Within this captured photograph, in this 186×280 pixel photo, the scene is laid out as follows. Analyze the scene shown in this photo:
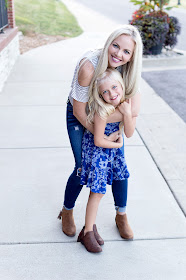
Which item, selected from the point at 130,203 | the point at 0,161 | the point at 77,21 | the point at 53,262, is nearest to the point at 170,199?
the point at 130,203

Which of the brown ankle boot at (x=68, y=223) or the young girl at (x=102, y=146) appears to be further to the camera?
the brown ankle boot at (x=68, y=223)

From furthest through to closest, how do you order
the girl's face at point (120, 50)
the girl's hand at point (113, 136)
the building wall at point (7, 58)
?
1. the building wall at point (7, 58)
2. the girl's hand at point (113, 136)
3. the girl's face at point (120, 50)

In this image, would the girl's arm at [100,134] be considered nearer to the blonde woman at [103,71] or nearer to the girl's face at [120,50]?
the blonde woman at [103,71]

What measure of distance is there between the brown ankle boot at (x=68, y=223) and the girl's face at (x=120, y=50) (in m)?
1.25

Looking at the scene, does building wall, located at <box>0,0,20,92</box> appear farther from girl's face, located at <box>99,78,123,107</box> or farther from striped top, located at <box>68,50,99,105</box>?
girl's face, located at <box>99,78,123,107</box>

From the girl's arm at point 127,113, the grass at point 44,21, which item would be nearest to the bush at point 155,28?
the grass at point 44,21

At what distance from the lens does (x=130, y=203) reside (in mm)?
Result: 3627

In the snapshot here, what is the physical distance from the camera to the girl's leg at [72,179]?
2.91 m

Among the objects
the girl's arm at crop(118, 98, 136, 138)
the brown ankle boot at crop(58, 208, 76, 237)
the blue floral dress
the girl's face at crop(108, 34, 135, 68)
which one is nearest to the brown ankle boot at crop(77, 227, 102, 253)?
the brown ankle boot at crop(58, 208, 76, 237)

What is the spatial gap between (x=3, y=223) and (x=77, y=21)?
17.6 metres

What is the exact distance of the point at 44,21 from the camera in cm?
1861

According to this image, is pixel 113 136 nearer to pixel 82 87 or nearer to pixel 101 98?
pixel 101 98

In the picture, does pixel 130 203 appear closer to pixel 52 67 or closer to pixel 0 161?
pixel 0 161

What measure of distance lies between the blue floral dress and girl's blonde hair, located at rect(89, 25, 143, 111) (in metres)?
0.29
